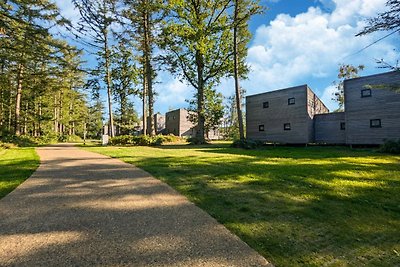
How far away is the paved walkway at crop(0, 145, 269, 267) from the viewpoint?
8.70 ft

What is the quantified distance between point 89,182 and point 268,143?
68.1ft

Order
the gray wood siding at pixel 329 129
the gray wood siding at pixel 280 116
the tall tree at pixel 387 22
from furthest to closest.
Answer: the gray wood siding at pixel 280 116, the gray wood siding at pixel 329 129, the tall tree at pixel 387 22

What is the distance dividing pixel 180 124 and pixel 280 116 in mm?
24529

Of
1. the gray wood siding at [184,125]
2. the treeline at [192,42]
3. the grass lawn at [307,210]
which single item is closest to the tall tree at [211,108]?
the treeline at [192,42]

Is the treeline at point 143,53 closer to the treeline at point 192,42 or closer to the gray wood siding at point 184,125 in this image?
the treeline at point 192,42

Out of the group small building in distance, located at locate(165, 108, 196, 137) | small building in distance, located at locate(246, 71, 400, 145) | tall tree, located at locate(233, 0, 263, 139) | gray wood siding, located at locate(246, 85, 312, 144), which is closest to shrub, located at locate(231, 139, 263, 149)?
tall tree, located at locate(233, 0, 263, 139)

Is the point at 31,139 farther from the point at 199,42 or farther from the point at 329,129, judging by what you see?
the point at 329,129

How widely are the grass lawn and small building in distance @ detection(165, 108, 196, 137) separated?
37482 millimetres

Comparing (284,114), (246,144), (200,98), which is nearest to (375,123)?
(284,114)

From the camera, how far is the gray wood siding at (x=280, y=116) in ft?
69.4

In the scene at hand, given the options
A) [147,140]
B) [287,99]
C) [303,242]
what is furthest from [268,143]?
[303,242]

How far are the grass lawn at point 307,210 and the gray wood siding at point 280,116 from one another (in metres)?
14.4

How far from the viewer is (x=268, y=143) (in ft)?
80.8

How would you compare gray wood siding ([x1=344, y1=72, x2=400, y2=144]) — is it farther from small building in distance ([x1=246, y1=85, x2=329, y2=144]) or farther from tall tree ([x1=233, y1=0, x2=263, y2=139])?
tall tree ([x1=233, y1=0, x2=263, y2=139])
